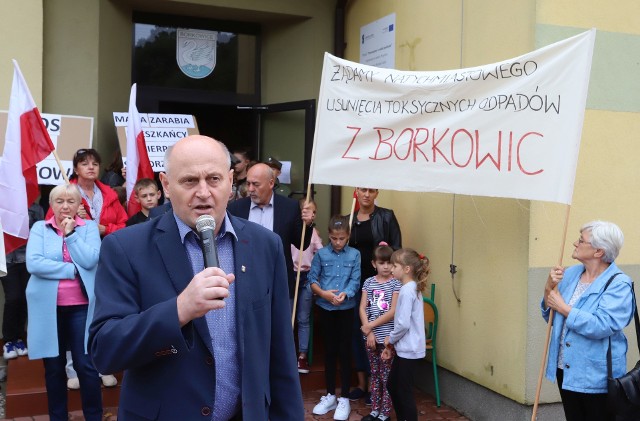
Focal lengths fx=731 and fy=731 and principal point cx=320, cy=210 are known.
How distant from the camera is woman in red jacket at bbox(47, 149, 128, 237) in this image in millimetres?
6492

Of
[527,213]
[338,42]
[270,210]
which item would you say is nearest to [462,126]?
[527,213]

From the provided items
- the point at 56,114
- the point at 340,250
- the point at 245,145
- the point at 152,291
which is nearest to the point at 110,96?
the point at 56,114

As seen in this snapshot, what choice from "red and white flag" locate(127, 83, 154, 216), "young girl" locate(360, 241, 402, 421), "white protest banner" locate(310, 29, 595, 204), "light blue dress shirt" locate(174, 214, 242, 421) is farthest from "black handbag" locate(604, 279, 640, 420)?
"red and white flag" locate(127, 83, 154, 216)

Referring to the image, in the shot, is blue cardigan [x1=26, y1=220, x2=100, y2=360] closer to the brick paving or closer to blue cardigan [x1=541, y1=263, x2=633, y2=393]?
the brick paving

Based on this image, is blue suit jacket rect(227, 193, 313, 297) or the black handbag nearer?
the black handbag

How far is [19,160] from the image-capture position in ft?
19.0

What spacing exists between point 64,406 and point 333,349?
2.26m

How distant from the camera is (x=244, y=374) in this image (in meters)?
2.21

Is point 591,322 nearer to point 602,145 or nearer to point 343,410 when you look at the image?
point 602,145

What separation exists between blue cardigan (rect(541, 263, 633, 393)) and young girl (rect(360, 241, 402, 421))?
1825 millimetres

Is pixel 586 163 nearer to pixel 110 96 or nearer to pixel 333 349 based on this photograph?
pixel 333 349

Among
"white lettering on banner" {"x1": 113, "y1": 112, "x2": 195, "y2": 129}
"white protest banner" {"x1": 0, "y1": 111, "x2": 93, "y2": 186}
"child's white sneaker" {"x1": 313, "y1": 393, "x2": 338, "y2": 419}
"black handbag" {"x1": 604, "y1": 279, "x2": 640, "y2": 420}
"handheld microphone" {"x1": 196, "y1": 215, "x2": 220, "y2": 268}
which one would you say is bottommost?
"child's white sneaker" {"x1": 313, "y1": 393, "x2": 338, "y2": 419}

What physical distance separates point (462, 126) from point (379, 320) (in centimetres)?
→ 173

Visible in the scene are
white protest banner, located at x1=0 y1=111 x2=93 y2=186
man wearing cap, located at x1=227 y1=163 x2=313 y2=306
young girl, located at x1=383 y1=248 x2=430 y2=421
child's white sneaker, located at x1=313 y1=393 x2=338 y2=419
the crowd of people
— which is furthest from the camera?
white protest banner, located at x1=0 y1=111 x2=93 y2=186
